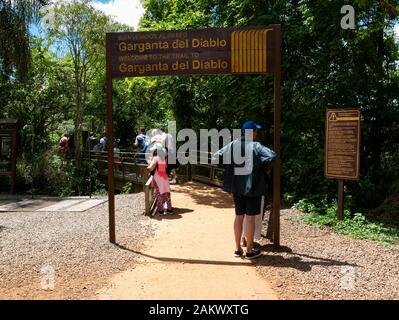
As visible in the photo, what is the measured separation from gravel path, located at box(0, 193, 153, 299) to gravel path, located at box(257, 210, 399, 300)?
1926mm

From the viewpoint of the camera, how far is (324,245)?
613 centimetres

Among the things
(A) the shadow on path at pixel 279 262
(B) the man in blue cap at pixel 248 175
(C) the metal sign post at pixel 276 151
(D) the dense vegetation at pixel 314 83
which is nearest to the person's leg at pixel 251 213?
(B) the man in blue cap at pixel 248 175

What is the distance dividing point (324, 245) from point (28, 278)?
4071mm

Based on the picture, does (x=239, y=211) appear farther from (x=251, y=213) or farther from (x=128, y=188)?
(x=128, y=188)

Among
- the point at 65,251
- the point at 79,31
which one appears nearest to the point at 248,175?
the point at 65,251

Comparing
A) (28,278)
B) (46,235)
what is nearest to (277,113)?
(28,278)

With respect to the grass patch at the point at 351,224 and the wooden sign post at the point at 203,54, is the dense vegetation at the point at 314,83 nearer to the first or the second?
the grass patch at the point at 351,224

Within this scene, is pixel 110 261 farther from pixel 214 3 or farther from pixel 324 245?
pixel 214 3

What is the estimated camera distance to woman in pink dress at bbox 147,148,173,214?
8359 mm

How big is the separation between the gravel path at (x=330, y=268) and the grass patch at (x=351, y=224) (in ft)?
1.15

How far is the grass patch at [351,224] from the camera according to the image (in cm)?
672

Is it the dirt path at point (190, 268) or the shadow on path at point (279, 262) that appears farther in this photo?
the shadow on path at point (279, 262)

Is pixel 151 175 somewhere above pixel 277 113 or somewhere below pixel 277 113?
below

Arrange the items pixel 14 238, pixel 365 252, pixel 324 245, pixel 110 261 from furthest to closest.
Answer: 1. pixel 14 238
2. pixel 324 245
3. pixel 365 252
4. pixel 110 261
